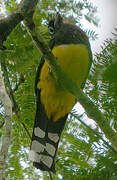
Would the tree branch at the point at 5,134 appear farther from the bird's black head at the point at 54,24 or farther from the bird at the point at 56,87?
the bird's black head at the point at 54,24

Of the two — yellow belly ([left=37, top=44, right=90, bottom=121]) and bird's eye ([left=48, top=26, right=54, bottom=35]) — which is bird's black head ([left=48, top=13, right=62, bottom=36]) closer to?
bird's eye ([left=48, top=26, right=54, bottom=35])

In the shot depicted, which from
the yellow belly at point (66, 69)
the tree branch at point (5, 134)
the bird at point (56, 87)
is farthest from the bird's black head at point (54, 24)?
the tree branch at point (5, 134)

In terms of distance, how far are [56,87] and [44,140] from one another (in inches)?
20.3

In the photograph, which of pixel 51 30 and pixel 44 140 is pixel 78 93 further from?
pixel 44 140

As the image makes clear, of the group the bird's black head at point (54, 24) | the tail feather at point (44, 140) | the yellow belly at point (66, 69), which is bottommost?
the tail feather at point (44, 140)

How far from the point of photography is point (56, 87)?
5.62ft

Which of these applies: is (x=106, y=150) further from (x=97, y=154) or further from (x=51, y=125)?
(x=51, y=125)

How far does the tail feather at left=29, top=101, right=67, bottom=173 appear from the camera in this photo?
1.61 m

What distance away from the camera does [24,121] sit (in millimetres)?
1472

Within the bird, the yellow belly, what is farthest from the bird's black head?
the yellow belly

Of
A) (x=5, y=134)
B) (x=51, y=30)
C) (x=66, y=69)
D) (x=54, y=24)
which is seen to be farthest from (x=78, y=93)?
(x=54, y=24)

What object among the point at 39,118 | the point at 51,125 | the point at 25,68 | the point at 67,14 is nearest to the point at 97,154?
the point at 25,68

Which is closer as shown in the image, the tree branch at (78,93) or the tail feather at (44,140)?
the tree branch at (78,93)

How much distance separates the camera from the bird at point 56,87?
1.64 metres
